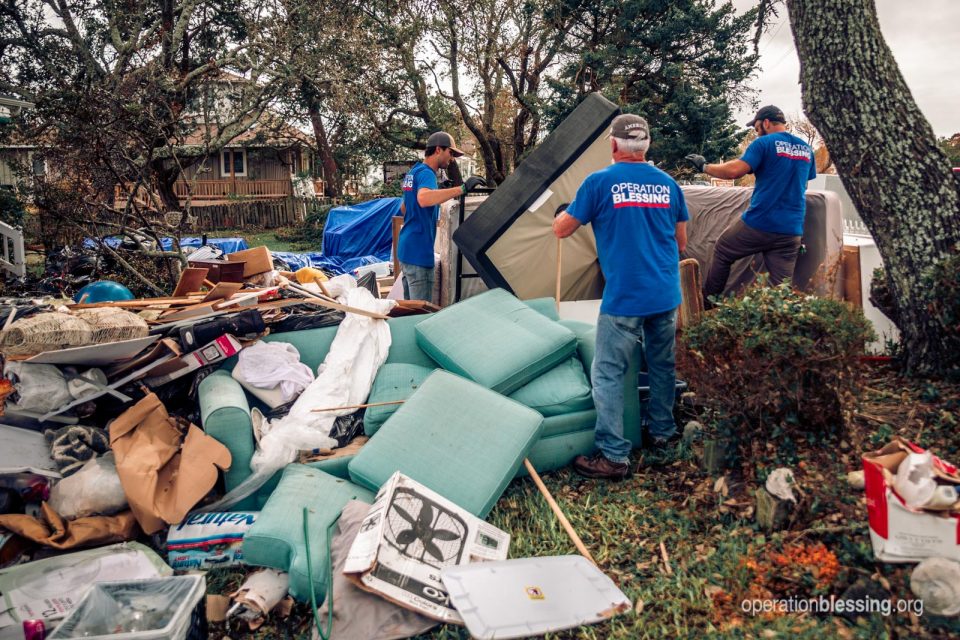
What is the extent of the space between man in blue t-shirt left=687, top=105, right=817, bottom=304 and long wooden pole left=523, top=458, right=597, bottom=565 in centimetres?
207

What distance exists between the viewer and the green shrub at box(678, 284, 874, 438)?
275 centimetres

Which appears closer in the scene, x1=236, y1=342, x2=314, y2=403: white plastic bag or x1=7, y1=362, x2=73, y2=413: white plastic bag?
x1=7, y1=362, x2=73, y2=413: white plastic bag

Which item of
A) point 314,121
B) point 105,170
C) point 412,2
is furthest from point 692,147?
point 105,170

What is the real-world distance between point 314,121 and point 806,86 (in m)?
18.6

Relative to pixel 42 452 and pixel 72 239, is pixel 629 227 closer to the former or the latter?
pixel 42 452

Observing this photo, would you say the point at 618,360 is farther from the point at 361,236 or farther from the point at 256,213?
the point at 256,213

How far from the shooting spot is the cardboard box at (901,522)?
2.03m

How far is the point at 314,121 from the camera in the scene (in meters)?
20.2

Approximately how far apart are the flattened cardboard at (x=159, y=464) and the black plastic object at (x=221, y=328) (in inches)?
18.0

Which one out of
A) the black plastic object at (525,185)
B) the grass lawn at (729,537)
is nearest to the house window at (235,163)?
the black plastic object at (525,185)

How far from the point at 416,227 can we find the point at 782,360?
3.37 meters

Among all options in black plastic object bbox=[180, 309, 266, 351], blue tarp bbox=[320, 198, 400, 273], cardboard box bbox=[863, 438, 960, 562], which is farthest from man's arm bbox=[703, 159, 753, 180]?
blue tarp bbox=[320, 198, 400, 273]

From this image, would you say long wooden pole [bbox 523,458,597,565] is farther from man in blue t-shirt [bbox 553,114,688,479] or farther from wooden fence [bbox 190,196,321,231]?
wooden fence [bbox 190,196,321,231]

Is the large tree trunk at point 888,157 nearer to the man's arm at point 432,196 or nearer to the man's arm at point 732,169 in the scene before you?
the man's arm at point 732,169
